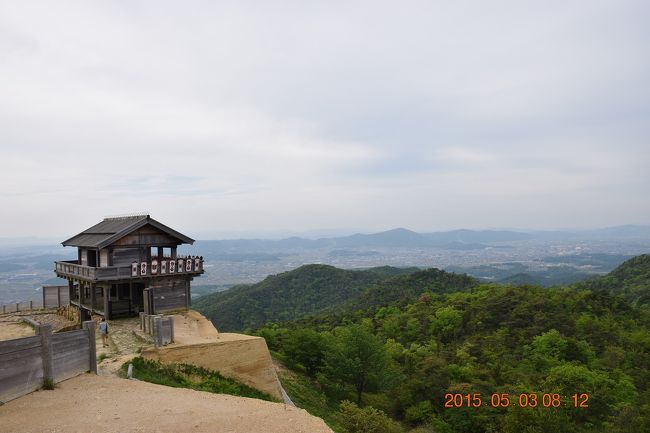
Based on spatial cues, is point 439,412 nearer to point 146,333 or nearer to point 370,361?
point 370,361

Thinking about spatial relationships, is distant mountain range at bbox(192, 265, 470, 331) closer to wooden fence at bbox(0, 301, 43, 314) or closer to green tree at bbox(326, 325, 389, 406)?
green tree at bbox(326, 325, 389, 406)

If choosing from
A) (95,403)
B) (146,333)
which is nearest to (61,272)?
(146,333)

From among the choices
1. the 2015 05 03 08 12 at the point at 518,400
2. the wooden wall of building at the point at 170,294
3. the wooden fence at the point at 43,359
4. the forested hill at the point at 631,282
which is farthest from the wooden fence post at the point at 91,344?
the forested hill at the point at 631,282

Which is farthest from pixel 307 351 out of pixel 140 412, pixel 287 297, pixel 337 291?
pixel 337 291

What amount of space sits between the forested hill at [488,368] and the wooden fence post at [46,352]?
10365mm

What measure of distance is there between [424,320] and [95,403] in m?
33.3

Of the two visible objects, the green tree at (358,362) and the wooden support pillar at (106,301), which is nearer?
the wooden support pillar at (106,301)

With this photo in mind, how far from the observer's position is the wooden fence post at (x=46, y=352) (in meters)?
12.0

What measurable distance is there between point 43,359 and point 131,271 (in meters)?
10.9

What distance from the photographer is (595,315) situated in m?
36.8

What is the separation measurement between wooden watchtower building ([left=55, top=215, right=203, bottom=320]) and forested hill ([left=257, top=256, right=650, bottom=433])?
8.31 m

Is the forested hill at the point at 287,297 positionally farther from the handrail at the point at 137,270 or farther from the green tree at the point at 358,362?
the green tree at the point at 358,362

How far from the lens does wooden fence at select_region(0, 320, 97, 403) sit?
429 inches

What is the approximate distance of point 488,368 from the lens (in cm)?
2711
